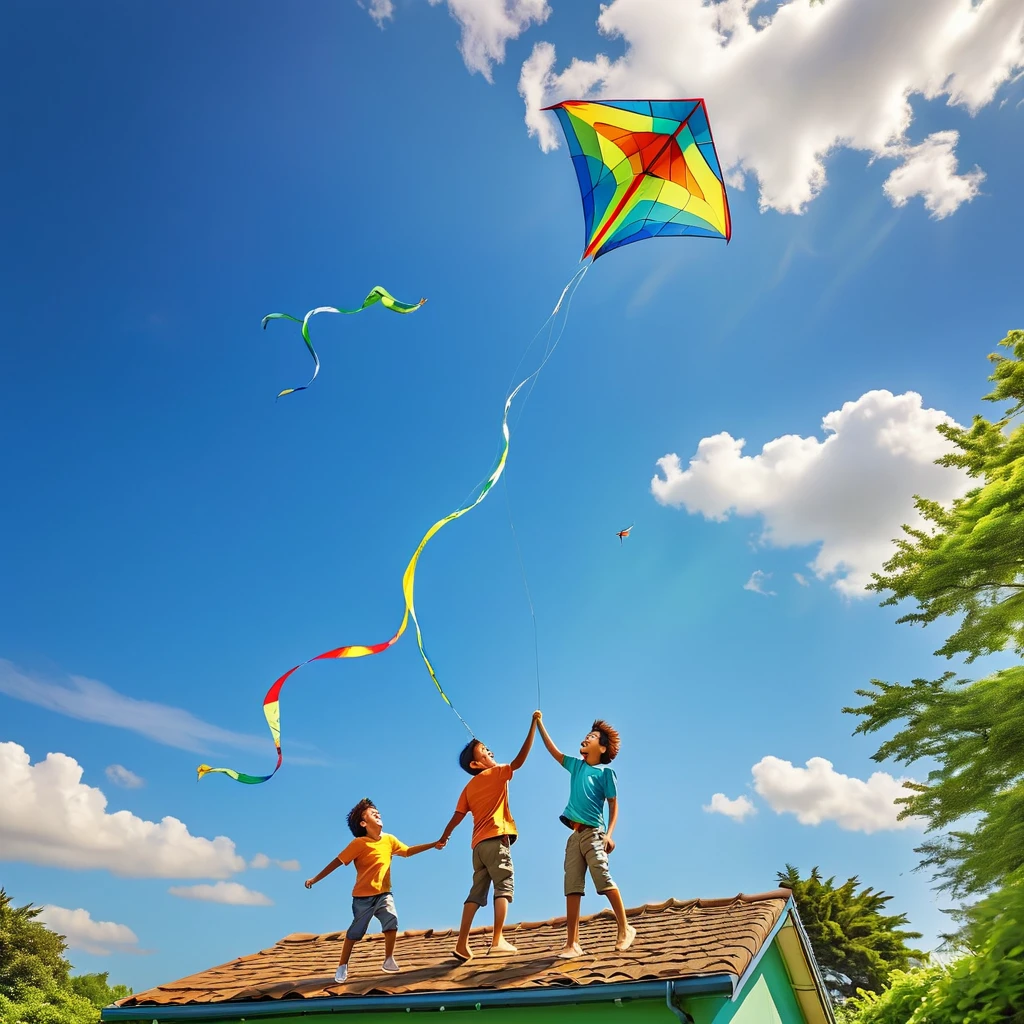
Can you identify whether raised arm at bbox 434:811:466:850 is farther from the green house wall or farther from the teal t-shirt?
the green house wall

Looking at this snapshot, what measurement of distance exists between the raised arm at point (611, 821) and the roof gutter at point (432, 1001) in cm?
104

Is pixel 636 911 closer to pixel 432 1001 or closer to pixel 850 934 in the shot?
pixel 432 1001

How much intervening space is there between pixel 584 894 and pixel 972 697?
1166cm

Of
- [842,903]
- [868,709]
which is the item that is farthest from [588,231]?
[842,903]

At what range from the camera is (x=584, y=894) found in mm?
5949

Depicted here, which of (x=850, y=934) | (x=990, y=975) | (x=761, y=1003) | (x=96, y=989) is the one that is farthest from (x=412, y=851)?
(x=96, y=989)

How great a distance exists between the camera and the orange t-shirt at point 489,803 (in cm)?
631

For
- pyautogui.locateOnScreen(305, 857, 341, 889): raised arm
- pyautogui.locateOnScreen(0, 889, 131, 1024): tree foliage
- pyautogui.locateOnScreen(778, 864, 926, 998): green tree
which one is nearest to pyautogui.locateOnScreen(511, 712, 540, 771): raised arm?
pyautogui.locateOnScreen(305, 857, 341, 889): raised arm

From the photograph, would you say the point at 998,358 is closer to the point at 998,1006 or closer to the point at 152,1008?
the point at 998,1006

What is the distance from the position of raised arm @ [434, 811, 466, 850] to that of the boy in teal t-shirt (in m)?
1.05

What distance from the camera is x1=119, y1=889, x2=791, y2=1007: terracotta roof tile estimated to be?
5.31m

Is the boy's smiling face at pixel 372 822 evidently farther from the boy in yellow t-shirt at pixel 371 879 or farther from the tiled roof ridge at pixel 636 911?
the tiled roof ridge at pixel 636 911

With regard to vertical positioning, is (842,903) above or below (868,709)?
below

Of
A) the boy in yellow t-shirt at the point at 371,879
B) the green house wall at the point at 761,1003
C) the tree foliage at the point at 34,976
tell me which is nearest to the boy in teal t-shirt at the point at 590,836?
the green house wall at the point at 761,1003
